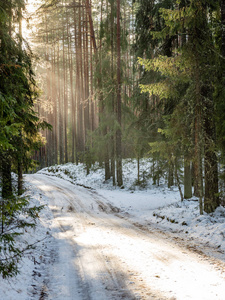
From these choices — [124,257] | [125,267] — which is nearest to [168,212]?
[124,257]

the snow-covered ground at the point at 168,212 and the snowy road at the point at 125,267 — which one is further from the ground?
the snowy road at the point at 125,267

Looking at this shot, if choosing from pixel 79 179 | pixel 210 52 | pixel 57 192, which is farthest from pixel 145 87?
pixel 79 179

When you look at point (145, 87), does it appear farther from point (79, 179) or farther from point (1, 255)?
point (79, 179)

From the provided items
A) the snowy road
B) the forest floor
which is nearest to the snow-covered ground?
the forest floor

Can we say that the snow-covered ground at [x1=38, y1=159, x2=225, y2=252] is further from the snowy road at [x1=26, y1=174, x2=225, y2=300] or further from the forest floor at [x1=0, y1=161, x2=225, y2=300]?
the snowy road at [x1=26, y1=174, x2=225, y2=300]

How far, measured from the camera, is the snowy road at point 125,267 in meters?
4.18

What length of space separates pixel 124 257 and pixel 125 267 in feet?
2.02

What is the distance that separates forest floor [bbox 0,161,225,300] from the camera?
4227 mm

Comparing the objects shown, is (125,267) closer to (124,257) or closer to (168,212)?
(124,257)

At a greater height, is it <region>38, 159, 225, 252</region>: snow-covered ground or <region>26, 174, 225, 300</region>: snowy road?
<region>26, 174, 225, 300</region>: snowy road

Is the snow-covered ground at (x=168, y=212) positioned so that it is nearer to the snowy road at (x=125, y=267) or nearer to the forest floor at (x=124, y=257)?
the forest floor at (x=124, y=257)

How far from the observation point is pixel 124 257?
19.1 ft

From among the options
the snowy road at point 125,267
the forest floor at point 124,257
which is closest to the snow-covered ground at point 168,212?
the forest floor at point 124,257

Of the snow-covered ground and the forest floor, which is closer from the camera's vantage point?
the forest floor
